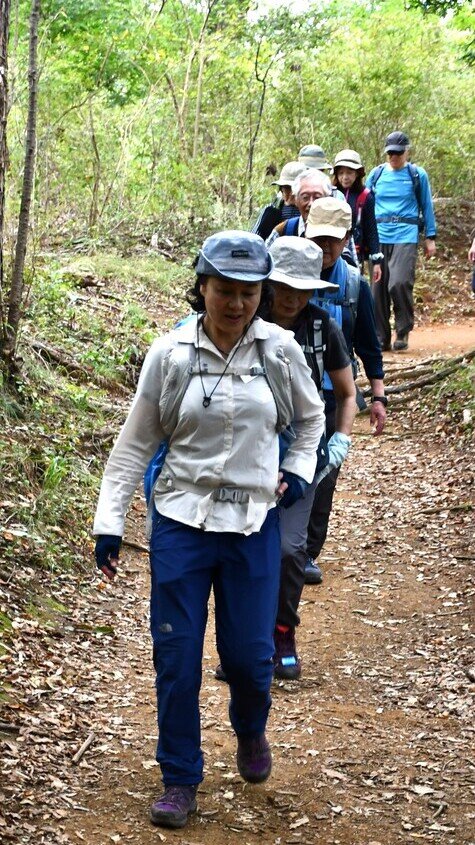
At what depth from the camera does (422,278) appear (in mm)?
17203

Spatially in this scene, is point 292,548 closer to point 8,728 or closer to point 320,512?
point 320,512

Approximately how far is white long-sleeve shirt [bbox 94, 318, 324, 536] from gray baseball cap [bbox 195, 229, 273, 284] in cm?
23

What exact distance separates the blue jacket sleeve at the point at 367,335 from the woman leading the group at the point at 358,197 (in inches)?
133

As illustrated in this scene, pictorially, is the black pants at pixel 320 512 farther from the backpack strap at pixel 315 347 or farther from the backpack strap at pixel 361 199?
the backpack strap at pixel 361 199

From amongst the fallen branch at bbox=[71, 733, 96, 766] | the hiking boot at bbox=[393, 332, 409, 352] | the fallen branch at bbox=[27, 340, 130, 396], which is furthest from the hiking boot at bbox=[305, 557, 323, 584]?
the hiking boot at bbox=[393, 332, 409, 352]

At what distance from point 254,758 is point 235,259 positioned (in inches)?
71.2

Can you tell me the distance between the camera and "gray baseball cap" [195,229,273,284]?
11.9 ft

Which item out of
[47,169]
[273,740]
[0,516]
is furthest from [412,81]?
[273,740]

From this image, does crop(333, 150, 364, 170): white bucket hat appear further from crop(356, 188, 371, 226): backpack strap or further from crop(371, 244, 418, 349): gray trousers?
crop(371, 244, 418, 349): gray trousers

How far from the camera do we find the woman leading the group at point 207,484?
369 cm

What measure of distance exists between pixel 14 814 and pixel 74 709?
3.17 ft

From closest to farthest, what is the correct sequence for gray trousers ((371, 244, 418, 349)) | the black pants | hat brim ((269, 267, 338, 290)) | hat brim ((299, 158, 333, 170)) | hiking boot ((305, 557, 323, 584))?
hat brim ((269, 267, 338, 290)) < the black pants < hiking boot ((305, 557, 323, 584)) < hat brim ((299, 158, 333, 170)) < gray trousers ((371, 244, 418, 349))

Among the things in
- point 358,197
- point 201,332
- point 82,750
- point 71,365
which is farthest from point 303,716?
point 358,197

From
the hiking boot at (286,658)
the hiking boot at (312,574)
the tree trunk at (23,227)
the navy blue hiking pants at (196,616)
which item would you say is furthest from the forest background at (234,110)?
the navy blue hiking pants at (196,616)
